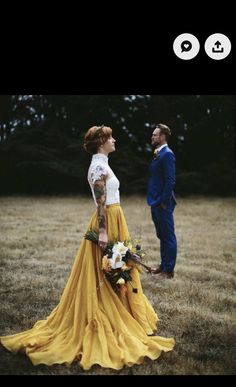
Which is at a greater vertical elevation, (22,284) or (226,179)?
(226,179)

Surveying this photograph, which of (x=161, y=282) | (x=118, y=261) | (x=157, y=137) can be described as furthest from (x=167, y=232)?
(x=118, y=261)

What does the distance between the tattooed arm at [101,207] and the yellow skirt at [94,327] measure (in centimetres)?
13

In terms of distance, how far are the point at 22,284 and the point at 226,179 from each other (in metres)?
9.52

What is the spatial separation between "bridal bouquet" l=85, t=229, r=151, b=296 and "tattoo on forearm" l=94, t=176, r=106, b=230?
0.42 ft

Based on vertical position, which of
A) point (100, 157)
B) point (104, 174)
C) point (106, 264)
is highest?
point (100, 157)

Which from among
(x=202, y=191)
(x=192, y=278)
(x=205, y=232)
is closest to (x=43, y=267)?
(x=192, y=278)

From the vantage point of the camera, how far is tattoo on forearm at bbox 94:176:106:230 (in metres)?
3.30

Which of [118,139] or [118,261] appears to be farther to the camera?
[118,139]

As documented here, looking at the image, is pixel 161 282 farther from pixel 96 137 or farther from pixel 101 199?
pixel 96 137

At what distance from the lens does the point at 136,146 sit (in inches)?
558

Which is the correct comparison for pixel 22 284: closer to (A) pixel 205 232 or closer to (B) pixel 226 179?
(A) pixel 205 232
